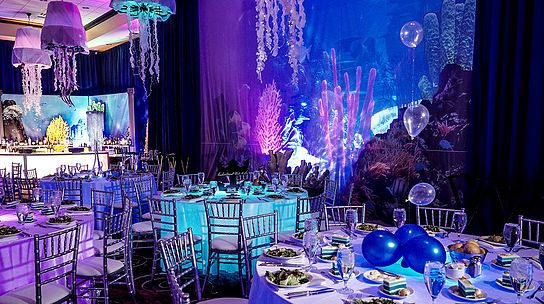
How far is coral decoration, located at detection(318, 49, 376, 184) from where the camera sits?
655 cm

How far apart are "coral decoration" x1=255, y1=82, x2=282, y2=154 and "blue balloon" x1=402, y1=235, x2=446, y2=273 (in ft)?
18.5

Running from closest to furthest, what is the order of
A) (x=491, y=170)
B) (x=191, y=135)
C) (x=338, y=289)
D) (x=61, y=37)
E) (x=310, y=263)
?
1. (x=338, y=289)
2. (x=310, y=263)
3. (x=491, y=170)
4. (x=61, y=37)
5. (x=191, y=135)

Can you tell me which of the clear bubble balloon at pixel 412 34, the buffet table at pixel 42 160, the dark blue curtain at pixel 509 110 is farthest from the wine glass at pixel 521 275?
the buffet table at pixel 42 160

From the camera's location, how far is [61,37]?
5.73 meters

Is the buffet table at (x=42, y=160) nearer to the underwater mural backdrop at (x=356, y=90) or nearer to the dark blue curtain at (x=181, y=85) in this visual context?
the dark blue curtain at (x=181, y=85)

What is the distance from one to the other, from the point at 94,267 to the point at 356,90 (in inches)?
188

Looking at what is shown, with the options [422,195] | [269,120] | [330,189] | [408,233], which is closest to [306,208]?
[330,189]

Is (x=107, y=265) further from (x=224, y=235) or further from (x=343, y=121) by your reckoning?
(x=343, y=121)

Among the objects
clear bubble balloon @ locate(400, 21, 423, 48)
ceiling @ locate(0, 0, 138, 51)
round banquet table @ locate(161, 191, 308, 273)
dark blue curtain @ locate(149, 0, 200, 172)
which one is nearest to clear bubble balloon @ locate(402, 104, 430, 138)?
clear bubble balloon @ locate(400, 21, 423, 48)

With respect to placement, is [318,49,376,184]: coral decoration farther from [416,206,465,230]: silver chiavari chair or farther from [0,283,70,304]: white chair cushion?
[0,283,70,304]: white chair cushion

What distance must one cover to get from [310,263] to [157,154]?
8534 mm

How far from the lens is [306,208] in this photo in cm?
464

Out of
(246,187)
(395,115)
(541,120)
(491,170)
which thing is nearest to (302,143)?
(395,115)

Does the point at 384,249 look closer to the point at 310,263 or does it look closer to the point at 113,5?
the point at 310,263
